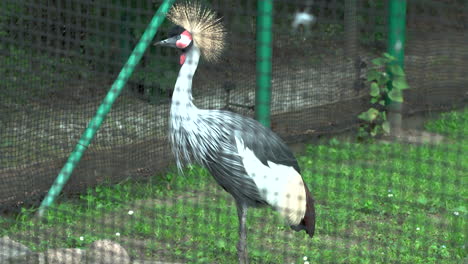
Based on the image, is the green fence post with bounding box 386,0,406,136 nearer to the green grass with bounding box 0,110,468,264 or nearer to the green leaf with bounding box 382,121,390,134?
the green leaf with bounding box 382,121,390,134

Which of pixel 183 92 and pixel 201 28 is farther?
pixel 201 28

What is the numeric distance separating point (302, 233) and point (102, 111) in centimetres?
134

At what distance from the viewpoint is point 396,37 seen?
5.93 meters

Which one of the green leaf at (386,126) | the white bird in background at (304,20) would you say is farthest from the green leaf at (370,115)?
the white bird in background at (304,20)

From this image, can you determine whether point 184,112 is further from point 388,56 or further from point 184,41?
point 388,56

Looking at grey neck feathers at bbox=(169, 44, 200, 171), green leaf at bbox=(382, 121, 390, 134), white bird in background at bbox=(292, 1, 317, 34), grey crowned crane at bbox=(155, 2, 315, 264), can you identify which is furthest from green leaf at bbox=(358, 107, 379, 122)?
grey neck feathers at bbox=(169, 44, 200, 171)

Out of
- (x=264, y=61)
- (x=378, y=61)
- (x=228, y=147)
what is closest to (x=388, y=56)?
(x=378, y=61)

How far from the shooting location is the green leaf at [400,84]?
5.84 m

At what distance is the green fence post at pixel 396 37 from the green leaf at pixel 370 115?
171 mm

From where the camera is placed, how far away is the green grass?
3.99m

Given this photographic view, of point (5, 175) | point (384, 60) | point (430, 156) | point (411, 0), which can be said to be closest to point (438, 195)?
point (430, 156)

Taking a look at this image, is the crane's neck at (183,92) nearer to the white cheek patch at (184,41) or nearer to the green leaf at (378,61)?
the white cheek patch at (184,41)

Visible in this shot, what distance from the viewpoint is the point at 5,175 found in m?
4.40

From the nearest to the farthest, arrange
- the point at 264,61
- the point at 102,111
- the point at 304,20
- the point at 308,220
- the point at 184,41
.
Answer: the point at 184,41, the point at 308,220, the point at 102,111, the point at 264,61, the point at 304,20
